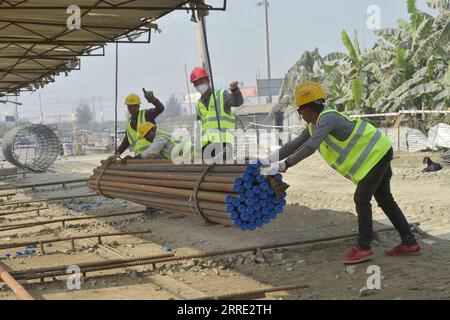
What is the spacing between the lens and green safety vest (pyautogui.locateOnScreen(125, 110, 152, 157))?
954 centimetres

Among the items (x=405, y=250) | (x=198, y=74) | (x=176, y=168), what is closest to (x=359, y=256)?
(x=405, y=250)

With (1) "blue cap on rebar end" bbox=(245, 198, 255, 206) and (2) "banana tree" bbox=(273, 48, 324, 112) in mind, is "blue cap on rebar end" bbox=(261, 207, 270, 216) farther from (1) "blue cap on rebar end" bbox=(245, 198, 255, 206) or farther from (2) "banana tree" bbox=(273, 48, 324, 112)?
(2) "banana tree" bbox=(273, 48, 324, 112)

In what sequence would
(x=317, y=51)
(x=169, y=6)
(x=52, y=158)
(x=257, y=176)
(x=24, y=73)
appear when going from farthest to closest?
(x=317, y=51) < (x=52, y=158) < (x=24, y=73) < (x=169, y=6) < (x=257, y=176)

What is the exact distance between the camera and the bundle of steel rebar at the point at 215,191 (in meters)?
5.60

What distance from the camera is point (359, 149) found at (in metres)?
5.61

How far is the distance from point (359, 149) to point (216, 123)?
245cm

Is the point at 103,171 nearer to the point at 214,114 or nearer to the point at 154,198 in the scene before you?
the point at 154,198

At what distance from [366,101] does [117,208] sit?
13012mm

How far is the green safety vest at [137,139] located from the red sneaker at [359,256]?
470cm

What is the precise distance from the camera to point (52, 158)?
2638 cm

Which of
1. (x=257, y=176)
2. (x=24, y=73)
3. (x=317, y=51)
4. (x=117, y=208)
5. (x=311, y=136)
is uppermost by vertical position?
(x=317, y=51)

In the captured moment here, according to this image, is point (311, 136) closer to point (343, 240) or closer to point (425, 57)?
point (343, 240)

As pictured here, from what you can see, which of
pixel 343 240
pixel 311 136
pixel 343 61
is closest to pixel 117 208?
pixel 343 240

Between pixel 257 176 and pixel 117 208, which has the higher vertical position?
pixel 257 176
